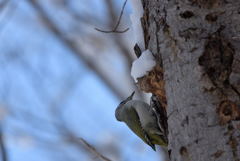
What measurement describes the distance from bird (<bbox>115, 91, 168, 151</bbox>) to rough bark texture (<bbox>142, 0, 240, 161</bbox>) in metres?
0.49

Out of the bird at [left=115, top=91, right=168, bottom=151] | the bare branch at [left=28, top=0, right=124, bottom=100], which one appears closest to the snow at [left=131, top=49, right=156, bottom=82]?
the bird at [left=115, top=91, right=168, bottom=151]

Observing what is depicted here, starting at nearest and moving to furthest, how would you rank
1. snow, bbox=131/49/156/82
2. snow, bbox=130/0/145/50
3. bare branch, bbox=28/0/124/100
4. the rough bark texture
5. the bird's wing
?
the rough bark texture, snow, bbox=131/49/156/82, snow, bbox=130/0/145/50, the bird's wing, bare branch, bbox=28/0/124/100

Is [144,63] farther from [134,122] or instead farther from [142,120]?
[134,122]

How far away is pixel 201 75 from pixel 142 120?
0.75 m

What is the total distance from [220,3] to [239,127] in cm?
42

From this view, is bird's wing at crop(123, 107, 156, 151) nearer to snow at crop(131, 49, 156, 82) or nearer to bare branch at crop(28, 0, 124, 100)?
snow at crop(131, 49, 156, 82)

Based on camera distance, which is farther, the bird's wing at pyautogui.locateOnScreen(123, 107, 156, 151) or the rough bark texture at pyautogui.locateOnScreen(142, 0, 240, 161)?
the bird's wing at pyautogui.locateOnScreen(123, 107, 156, 151)

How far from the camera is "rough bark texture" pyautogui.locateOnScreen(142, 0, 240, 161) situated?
140cm

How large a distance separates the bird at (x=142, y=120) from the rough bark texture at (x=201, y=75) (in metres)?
0.49

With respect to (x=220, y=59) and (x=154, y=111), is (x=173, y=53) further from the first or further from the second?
(x=154, y=111)

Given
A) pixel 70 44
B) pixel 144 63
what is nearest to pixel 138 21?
pixel 144 63

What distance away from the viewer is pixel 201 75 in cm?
150

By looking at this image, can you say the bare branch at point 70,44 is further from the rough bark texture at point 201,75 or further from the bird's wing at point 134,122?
the rough bark texture at point 201,75

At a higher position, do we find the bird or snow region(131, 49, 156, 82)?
snow region(131, 49, 156, 82)
